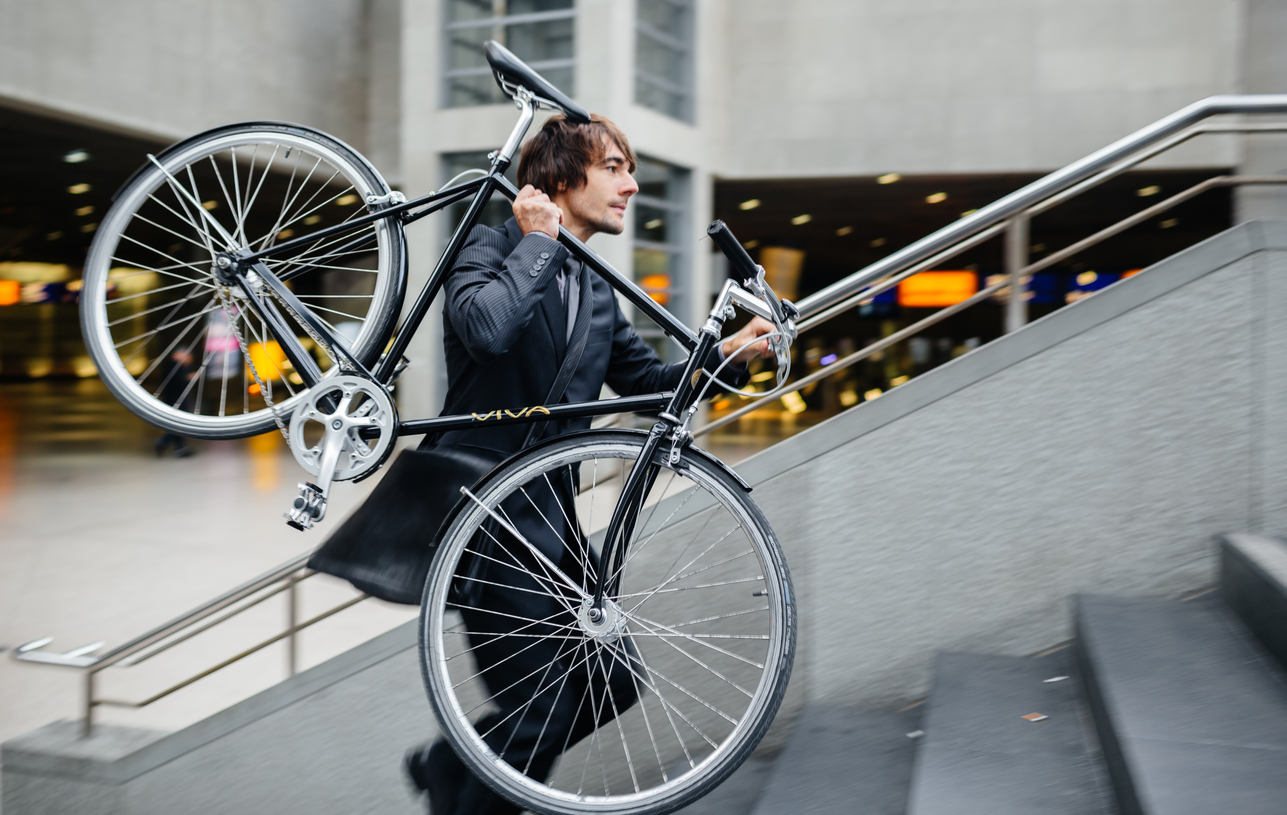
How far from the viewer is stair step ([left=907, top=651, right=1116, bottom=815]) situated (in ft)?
8.13

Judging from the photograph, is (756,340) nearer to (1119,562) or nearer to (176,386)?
(1119,562)

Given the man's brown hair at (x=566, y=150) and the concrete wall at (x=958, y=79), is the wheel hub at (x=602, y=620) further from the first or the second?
the concrete wall at (x=958, y=79)

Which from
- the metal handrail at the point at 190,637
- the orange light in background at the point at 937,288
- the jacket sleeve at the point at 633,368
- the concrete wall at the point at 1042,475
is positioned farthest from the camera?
the orange light in background at the point at 937,288

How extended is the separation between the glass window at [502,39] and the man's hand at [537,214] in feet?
35.3

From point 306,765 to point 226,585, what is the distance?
4.00m

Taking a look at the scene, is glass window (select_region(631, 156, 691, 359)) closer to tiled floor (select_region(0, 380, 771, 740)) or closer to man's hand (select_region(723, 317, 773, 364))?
tiled floor (select_region(0, 380, 771, 740))

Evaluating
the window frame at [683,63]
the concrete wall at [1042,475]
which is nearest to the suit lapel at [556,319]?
the concrete wall at [1042,475]

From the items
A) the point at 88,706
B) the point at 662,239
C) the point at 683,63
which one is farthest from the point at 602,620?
the point at 683,63

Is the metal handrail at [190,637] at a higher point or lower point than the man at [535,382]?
lower

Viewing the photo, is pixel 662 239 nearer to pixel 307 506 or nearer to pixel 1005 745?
pixel 1005 745

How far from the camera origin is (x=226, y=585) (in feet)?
23.8

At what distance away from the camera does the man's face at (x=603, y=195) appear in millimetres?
2332

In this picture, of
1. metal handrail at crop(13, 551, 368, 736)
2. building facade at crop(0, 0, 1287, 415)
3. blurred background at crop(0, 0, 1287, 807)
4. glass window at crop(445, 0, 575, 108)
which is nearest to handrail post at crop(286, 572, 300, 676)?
metal handrail at crop(13, 551, 368, 736)

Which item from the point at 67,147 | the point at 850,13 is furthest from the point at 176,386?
the point at 850,13
